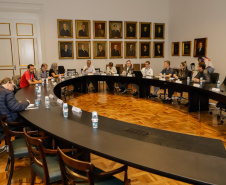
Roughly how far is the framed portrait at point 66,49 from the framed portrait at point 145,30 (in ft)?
14.1

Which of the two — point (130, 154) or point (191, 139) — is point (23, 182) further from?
point (191, 139)

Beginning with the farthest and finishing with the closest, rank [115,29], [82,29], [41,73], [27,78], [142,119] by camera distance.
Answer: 1. [115,29]
2. [82,29]
3. [41,73]
4. [27,78]
5. [142,119]

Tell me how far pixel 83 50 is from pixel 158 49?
4.73 m

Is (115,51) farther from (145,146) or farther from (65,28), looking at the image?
(145,146)

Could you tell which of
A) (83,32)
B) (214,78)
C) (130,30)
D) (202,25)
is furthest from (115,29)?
(214,78)

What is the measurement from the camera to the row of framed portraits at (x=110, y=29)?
480 inches

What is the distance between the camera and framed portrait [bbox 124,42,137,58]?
13477 mm

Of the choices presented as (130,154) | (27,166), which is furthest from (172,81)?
(130,154)

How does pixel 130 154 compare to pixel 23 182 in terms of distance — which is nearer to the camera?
pixel 130 154

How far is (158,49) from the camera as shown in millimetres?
14086

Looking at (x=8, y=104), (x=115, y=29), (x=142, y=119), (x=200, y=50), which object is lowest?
(x=142, y=119)

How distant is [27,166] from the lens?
365 cm

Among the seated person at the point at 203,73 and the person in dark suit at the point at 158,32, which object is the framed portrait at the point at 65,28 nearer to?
the person in dark suit at the point at 158,32

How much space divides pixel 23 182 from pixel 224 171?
2652 mm
